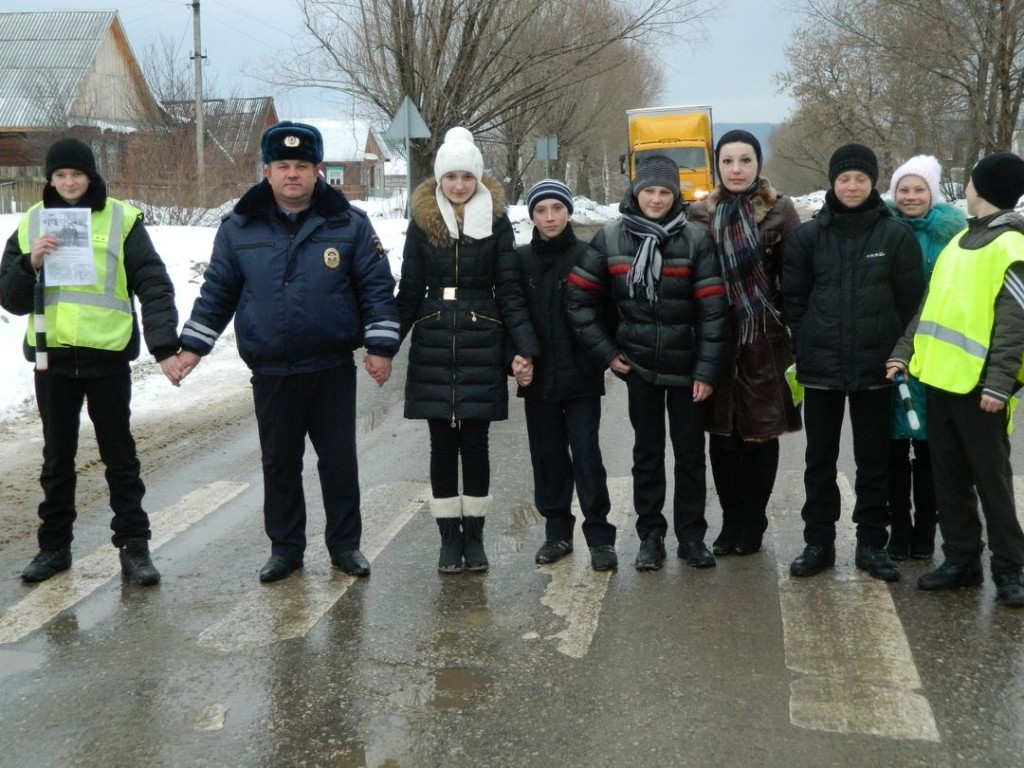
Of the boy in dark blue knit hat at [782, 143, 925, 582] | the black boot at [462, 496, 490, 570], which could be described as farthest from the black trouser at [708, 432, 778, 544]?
the black boot at [462, 496, 490, 570]

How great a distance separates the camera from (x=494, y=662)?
4.23 meters

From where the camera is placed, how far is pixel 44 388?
5219 millimetres

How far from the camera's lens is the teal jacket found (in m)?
5.25

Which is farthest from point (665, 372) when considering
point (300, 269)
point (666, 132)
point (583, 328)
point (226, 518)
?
point (666, 132)

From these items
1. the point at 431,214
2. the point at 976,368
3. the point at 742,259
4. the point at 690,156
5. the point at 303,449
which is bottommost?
the point at 303,449

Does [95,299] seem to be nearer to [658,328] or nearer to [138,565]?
[138,565]

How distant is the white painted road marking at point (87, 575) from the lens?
15.5 feet

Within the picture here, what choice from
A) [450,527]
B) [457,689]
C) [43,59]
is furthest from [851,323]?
[43,59]

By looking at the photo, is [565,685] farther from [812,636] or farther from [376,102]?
[376,102]

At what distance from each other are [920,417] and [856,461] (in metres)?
0.38

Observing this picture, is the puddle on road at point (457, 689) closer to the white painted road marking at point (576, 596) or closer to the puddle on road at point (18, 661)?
the white painted road marking at point (576, 596)

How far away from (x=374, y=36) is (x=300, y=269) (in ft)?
67.7

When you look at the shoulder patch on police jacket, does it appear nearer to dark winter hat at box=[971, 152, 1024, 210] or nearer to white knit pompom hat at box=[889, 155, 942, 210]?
white knit pompom hat at box=[889, 155, 942, 210]

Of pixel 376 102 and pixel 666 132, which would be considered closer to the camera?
pixel 376 102
